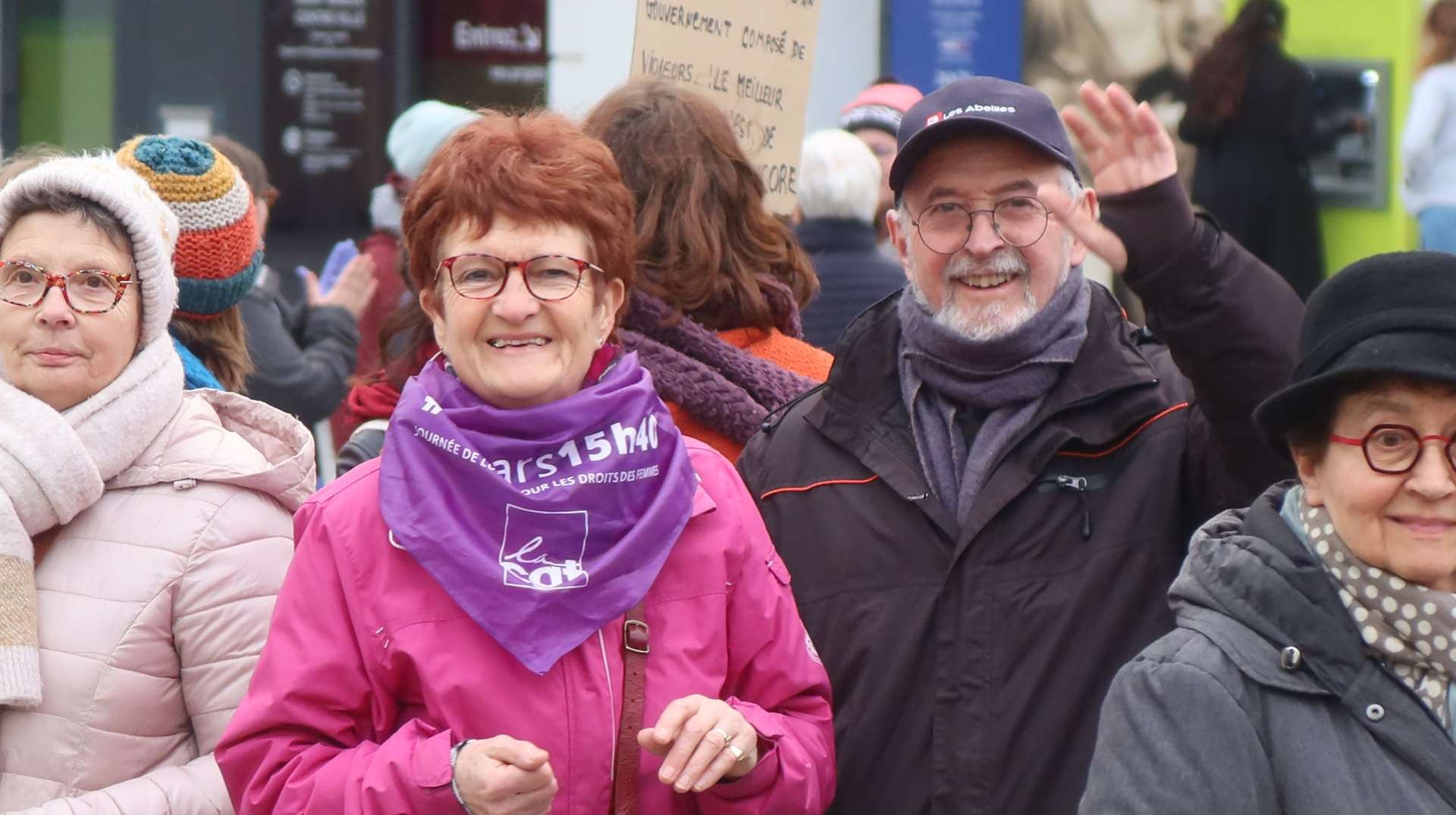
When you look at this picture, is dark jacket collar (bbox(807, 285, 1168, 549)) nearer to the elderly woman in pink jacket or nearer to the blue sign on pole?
the elderly woman in pink jacket

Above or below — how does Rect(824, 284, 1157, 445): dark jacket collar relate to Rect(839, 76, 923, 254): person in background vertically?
above

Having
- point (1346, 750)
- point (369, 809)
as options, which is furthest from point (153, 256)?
point (1346, 750)

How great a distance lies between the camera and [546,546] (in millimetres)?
2854

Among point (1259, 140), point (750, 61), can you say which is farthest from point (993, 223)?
point (1259, 140)

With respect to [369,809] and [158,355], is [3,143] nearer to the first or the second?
[158,355]

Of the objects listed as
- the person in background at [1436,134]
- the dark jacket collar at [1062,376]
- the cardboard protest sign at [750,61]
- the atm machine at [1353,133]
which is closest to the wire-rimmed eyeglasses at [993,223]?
the dark jacket collar at [1062,376]

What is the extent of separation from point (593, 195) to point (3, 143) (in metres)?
7.74

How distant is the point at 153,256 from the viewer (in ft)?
11.1

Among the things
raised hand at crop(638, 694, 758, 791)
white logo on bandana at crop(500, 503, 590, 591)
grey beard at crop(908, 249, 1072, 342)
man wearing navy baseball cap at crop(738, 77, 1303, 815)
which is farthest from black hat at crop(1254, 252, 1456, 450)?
white logo on bandana at crop(500, 503, 590, 591)

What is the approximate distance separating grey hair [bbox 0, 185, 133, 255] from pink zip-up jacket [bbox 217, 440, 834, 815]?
745 mm

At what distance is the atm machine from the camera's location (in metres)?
9.83

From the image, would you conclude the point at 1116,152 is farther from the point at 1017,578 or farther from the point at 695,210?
the point at 695,210

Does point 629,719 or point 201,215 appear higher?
point 201,215

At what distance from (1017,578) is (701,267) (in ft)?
3.11
